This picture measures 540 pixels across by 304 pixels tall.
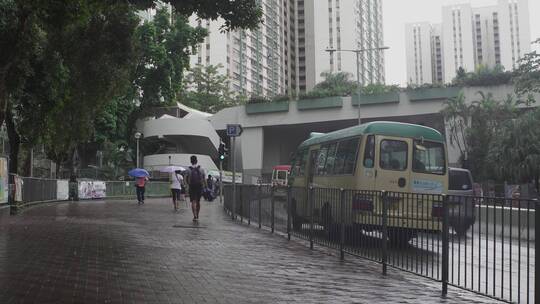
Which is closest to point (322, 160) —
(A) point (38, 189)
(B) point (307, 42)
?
(A) point (38, 189)

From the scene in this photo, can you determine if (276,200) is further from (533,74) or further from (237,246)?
(533,74)

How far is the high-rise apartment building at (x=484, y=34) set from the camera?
10981 cm

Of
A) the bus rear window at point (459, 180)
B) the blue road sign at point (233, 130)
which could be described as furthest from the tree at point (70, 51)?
the bus rear window at point (459, 180)

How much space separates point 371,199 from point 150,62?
37.2m

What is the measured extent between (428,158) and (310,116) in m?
44.8

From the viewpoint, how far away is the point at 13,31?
1380 centimetres

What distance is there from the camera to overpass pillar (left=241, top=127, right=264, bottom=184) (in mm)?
59906

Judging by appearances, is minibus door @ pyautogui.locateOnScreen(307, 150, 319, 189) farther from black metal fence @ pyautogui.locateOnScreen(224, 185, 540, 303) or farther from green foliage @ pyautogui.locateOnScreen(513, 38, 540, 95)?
green foliage @ pyautogui.locateOnScreen(513, 38, 540, 95)

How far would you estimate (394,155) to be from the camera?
1171cm

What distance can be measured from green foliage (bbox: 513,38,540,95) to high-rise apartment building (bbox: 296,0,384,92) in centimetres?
9344

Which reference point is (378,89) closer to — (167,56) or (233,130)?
(167,56)

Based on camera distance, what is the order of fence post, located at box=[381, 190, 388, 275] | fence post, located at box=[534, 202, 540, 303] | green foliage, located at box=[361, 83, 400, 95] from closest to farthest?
fence post, located at box=[534, 202, 540, 303] → fence post, located at box=[381, 190, 388, 275] → green foliage, located at box=[361, 83, 400, 95]

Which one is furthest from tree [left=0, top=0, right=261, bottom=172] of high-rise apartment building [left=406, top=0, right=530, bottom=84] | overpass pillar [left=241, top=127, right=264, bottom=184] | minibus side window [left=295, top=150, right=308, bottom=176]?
high-rise apartment building [left=406, top=0, right=530, bottom=84]

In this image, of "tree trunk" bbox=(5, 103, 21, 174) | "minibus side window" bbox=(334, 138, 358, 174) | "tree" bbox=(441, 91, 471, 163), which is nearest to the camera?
"minibus side window" bbox=(334, 138, 358, 174)
